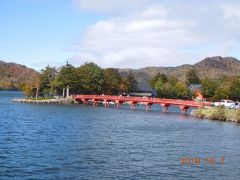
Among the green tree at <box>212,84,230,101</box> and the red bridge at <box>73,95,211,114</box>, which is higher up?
the green tree at <box>212,84,230,101</box>

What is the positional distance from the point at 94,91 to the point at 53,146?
110766 mm

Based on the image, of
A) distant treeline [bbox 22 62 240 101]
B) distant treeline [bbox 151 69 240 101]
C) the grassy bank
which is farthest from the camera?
distant treeline [bbox 151 69 240 101]

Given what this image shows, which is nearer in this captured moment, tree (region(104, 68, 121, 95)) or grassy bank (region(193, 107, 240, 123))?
grassy bank (region(193, 107, 240, 123))

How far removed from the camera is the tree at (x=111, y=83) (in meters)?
157

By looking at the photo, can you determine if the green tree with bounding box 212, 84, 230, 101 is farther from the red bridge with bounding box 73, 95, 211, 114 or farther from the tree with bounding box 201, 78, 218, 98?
the red bridge with bounding box 73, 95, 211, 114

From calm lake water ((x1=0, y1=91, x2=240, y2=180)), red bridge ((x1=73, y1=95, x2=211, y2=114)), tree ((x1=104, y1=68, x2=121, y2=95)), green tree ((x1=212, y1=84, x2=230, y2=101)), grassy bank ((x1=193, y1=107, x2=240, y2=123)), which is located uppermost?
tree ((x1=104, y1=68, x2=121, y2=95))

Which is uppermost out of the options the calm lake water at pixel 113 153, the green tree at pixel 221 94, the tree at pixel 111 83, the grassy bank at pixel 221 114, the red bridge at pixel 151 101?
the tree at pixel 111 83

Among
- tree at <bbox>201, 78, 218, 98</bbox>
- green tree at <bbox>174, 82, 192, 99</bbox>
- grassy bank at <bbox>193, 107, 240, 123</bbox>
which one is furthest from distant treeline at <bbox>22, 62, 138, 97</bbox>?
grassy bank at <bbox>193, 107, 240, 123</bbox>

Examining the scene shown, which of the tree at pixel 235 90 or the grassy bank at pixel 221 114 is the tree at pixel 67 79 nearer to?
the tree at pixel 235 90

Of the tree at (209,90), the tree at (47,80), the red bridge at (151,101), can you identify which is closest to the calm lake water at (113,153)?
the red bridge at (151,101)

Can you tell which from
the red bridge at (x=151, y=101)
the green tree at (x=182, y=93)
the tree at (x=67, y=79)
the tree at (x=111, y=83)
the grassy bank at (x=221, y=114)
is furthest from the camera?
the green tree at (x=182, y=93)

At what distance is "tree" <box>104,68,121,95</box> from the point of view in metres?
157

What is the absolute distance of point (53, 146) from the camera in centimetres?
4162

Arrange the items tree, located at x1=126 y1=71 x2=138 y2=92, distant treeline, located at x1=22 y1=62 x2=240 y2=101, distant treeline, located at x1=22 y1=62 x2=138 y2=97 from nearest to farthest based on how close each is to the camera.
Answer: distant treeline, located at x1=22 y1=62 x2=138 y2=97, distant treeline, located at x1=22 y1=62 x2=240 y2=101, tree, located at x1=126 y1=71 x2=138 y2=92
